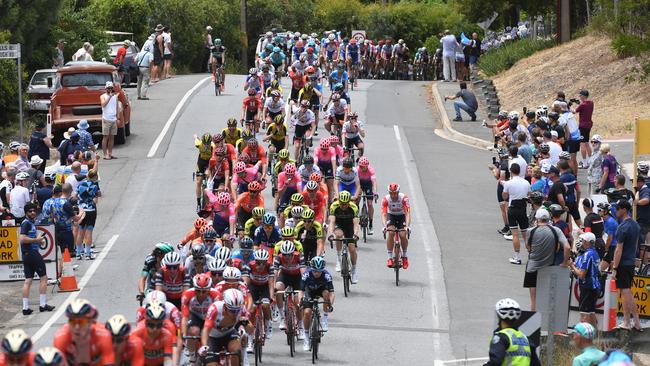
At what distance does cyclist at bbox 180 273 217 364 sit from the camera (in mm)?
15320

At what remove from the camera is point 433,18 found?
72938mm

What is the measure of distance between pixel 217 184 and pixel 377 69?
30768 millimetres

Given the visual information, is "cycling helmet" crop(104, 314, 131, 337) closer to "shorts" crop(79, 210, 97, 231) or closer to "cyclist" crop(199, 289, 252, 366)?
"cyclist" crop(199, 289, 252, 366)

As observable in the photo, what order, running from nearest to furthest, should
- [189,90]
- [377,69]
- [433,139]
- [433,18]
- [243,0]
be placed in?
[433,139]
[189,90]
[377,69]
[243,0]
[433,18]

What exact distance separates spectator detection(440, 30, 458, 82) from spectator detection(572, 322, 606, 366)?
35.0 meters

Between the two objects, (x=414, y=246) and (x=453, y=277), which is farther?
(x=414, y=246)

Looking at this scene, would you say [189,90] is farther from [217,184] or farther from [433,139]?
[217,184]

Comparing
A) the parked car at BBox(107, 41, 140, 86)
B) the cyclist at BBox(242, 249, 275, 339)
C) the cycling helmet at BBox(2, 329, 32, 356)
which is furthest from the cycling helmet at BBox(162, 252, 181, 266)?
the parked car at BBox(107, 41, 140, 86)

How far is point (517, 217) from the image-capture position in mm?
23844

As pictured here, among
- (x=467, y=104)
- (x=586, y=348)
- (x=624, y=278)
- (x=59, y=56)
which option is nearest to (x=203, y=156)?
(x=624, y=278)

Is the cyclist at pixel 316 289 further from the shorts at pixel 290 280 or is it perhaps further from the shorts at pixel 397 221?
the shorts at pixel 397 221

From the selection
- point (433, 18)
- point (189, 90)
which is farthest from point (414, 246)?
point (433, 18)

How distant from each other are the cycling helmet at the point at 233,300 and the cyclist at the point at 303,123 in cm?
1464

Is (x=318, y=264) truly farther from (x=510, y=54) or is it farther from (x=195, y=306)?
(x=510, y=54)
